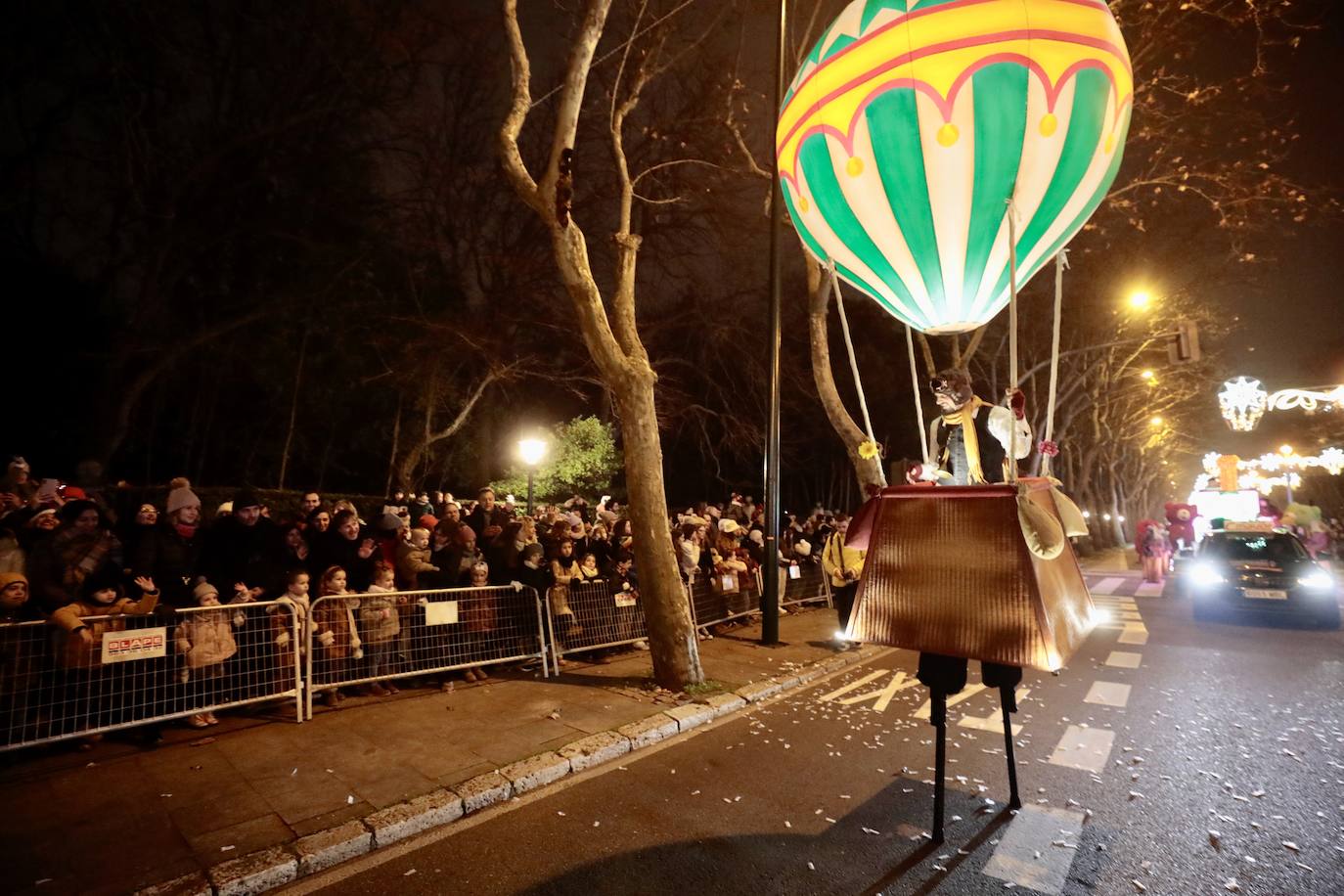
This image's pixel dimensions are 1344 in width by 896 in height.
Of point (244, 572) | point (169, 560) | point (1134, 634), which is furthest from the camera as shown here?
point (1134, 634)

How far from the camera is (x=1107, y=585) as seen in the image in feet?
59.6

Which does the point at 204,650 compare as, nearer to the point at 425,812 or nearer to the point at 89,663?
the point at 89,663

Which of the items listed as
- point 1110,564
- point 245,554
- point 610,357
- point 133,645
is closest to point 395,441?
point 245,554

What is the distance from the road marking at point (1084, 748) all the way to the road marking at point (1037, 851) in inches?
39.5

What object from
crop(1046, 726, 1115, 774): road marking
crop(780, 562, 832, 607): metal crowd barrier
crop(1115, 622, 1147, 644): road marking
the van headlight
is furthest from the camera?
crop(780, 562, 832, 607): metal crowd barrier

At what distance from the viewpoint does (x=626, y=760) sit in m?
5.45

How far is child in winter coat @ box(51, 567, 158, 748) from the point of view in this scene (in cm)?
495

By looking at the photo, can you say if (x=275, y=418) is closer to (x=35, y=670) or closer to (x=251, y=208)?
(x=251, y=208)

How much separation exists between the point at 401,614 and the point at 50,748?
277 cm

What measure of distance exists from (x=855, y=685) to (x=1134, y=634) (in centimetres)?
609

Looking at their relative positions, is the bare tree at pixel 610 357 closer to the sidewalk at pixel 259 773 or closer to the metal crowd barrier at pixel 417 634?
the sidewalk at pixel 259 773

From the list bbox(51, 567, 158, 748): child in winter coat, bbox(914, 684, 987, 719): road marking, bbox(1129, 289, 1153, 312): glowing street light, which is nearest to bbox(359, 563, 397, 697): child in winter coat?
bbox(51, 567, 158, 748): child in winter coat

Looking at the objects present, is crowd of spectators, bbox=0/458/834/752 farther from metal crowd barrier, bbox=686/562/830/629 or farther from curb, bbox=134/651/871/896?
curb, bbox=134/651/871/896

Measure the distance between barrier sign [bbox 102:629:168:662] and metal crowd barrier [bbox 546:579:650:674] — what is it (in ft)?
12.4
